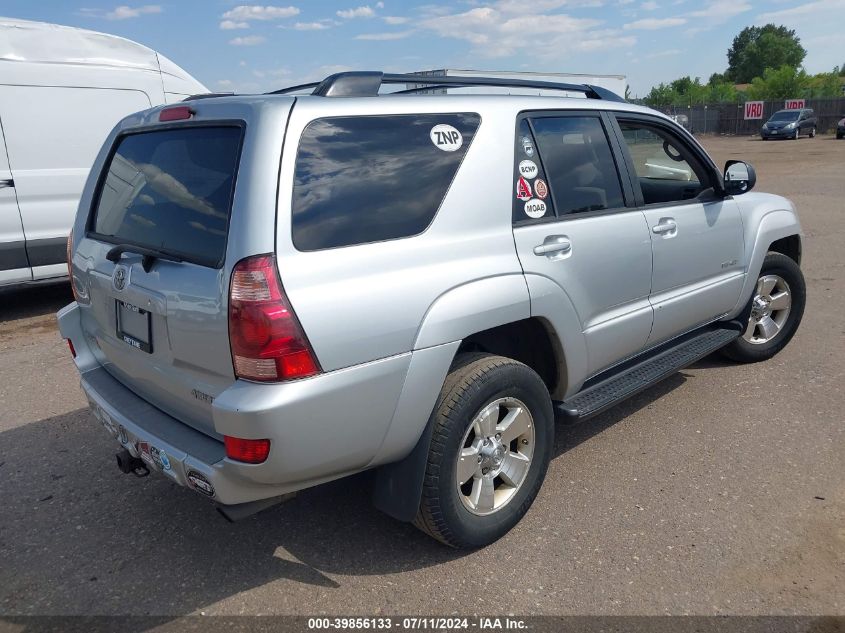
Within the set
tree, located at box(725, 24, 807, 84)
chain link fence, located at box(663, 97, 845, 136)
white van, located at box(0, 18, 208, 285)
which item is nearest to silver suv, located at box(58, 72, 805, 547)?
white van, located at box(0, 18, 208, 285)

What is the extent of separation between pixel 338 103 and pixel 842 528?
9.11ft

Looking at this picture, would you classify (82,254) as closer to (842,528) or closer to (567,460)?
(567,460)

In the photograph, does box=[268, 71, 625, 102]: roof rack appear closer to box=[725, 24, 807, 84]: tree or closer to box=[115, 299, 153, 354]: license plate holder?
box=[115, 299, 153, 354]: license plate holder

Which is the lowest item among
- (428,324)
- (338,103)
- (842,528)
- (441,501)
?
(842,528)

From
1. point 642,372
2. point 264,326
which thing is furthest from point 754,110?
point 264,326

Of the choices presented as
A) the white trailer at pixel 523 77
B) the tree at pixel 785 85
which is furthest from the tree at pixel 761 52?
the white trailer at pixel 523 77

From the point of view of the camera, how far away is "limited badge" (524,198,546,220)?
3.04 m

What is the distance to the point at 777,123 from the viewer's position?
3625 centimetres

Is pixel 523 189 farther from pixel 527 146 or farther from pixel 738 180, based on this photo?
pixel 738 180

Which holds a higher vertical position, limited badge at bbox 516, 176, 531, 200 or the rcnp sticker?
the rcnp sticker

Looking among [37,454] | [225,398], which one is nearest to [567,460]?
[225,398]

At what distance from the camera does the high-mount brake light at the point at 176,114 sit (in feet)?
8.84

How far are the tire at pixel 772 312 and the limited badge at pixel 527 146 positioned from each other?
2.45 m

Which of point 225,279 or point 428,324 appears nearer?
point 225,279
